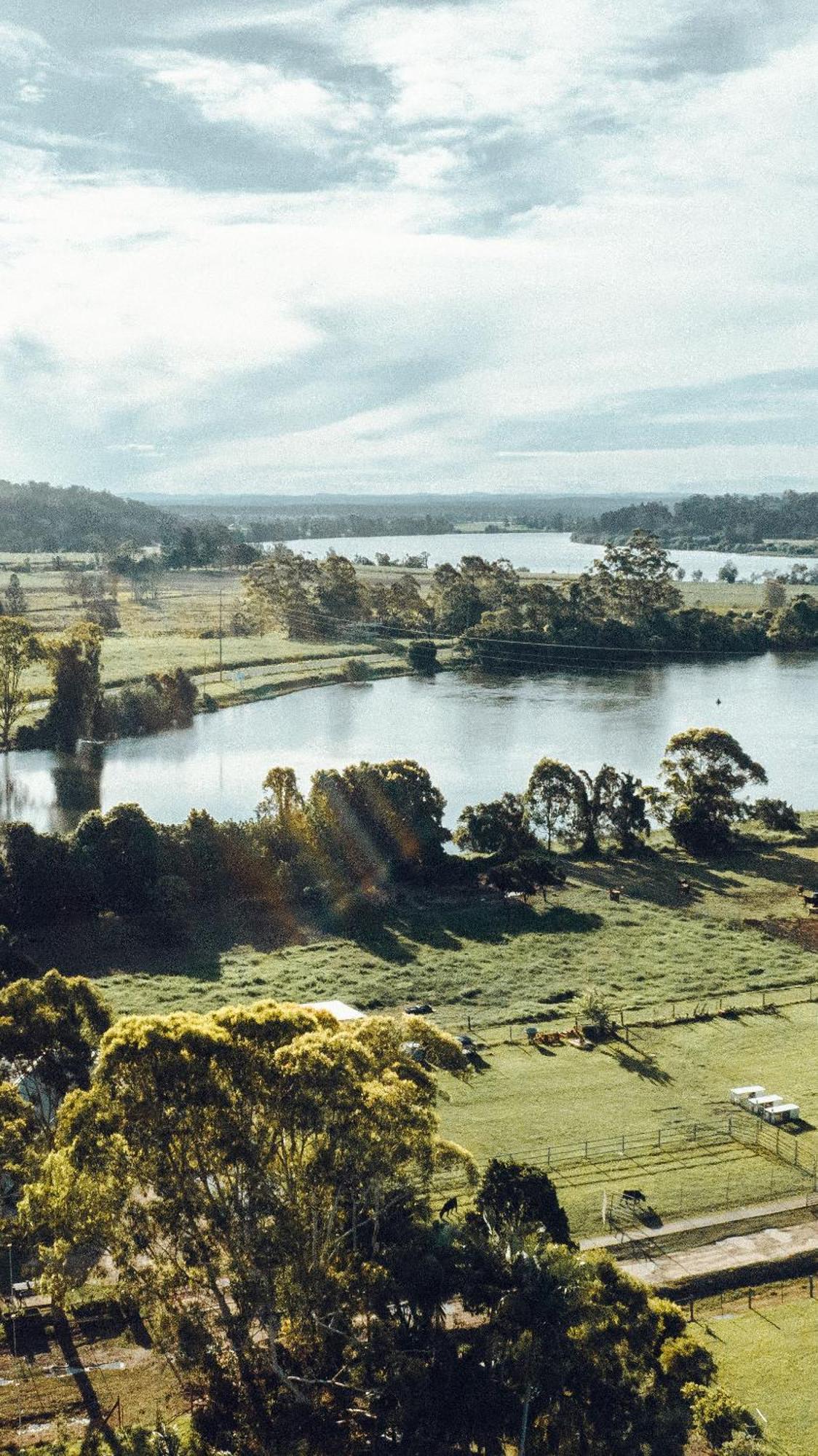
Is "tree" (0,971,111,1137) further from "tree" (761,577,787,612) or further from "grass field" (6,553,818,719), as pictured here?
"tree" (761,577,787,612)

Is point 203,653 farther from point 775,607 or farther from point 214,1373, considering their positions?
point 214,1373

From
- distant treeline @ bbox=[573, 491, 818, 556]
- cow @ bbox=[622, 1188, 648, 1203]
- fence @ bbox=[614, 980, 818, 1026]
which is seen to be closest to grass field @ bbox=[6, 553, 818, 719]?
fence @ bbox=[614, 980, 818, 1026]

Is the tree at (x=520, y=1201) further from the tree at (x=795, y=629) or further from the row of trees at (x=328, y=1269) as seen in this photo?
the tree at (x=795, y=629)

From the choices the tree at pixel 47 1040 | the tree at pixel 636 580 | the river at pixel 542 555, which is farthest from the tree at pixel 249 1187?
the river at pixel 542 555

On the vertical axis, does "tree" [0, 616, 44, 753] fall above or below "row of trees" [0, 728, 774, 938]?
above

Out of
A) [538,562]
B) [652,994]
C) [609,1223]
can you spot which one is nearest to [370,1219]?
[609,1223]

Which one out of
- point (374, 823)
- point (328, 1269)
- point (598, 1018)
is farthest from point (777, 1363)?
point (374, 823)
